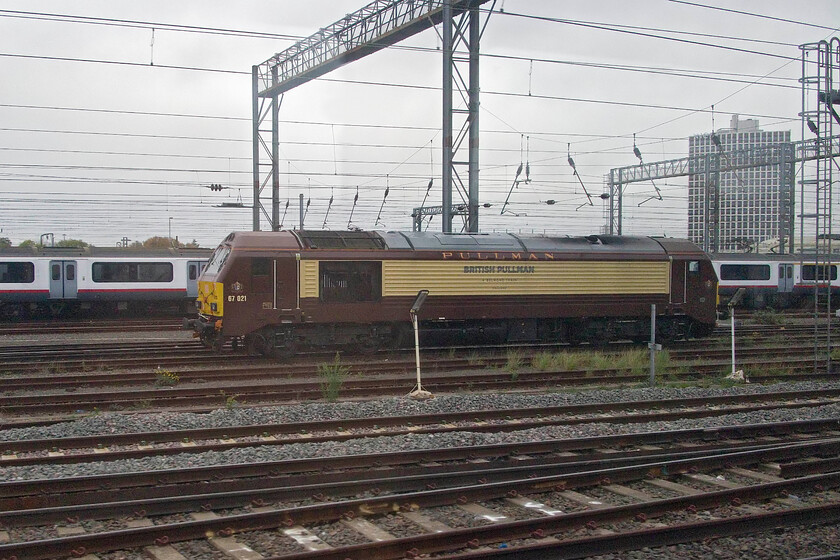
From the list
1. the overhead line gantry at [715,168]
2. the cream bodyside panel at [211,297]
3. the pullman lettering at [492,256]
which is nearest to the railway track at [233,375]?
the cream bodyside panel at [211,297]

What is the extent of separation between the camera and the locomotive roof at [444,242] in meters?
17.4

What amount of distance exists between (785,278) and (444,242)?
2500cm

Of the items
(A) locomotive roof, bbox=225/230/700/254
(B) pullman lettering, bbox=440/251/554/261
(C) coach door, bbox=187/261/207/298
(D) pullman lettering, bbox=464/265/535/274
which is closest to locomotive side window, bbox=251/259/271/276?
(A) locomotive roof, bbox=225/230/700/254

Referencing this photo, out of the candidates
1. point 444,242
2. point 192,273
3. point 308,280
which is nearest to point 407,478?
point 308,280

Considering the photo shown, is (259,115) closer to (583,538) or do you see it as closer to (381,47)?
(381,47)

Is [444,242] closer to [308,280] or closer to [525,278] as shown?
[525,278]

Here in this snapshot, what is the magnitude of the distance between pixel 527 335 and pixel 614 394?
6.01 m

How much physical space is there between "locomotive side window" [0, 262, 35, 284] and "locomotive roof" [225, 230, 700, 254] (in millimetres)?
13744

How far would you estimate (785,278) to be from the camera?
37000mm

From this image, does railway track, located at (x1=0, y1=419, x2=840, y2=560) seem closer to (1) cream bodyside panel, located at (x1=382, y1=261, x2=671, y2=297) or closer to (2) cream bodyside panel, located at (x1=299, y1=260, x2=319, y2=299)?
(2) cream bodyside panel, located at (x1=299, y1=260, x2=319, y2=299)

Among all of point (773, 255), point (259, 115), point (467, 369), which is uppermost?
point (259, 115)

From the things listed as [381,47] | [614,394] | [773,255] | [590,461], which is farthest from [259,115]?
[773,255]

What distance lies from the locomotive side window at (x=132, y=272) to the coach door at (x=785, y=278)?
91.2ft

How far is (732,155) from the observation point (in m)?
35.9
